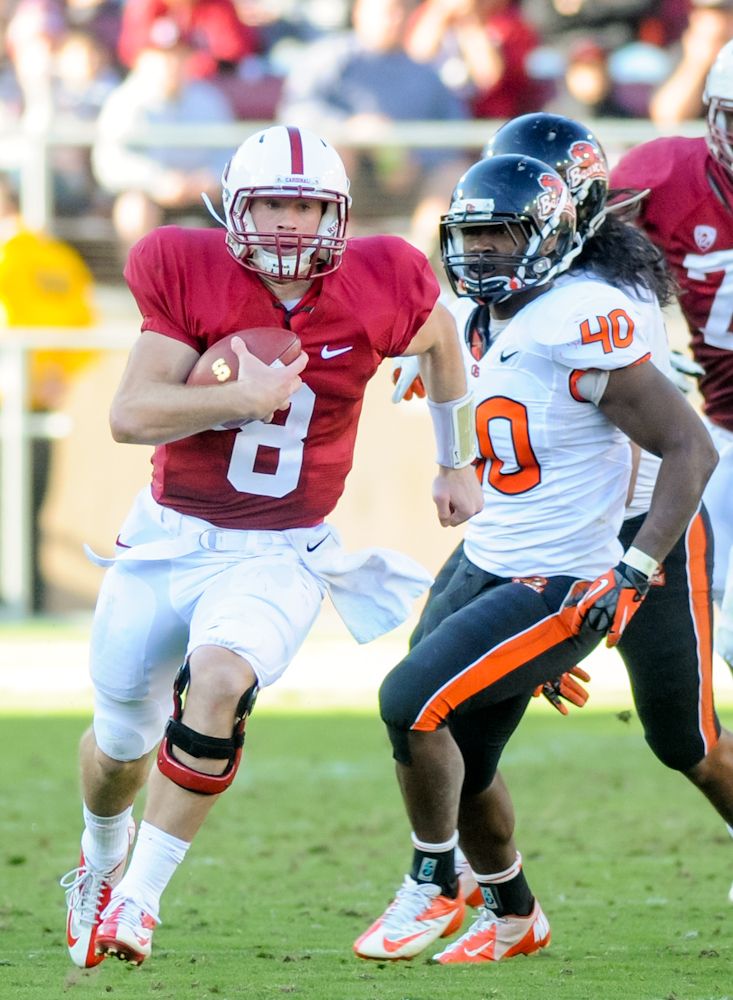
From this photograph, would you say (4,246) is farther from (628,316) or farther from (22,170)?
(628,316)

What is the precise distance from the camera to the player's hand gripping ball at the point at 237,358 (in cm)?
328

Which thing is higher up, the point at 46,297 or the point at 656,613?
the point at 656,613

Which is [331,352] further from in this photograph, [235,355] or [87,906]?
[87,906]

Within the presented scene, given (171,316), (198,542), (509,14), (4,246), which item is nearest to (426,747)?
(198,542)

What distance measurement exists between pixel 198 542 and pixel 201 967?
1012 mm

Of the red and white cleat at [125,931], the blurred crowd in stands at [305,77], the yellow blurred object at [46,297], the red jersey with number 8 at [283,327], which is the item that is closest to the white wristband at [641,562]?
the red jersey with number 8 at [283,327]

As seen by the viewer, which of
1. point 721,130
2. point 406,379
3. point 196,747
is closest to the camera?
point 196,747

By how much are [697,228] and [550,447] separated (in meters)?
1.12

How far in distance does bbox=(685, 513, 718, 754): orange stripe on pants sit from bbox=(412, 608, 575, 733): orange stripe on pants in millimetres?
488

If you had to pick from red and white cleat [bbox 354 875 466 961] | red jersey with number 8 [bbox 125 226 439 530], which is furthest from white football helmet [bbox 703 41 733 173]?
red and white cleat [bbox 354 875 466 961]

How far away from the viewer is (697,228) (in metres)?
4.52

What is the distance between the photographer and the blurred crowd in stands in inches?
407

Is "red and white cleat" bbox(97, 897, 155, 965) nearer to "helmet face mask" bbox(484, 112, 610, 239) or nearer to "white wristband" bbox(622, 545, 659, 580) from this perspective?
"white wristband" bbox(622, 545, 659, 580)

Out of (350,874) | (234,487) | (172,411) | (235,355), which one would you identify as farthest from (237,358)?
(350,874)
